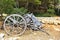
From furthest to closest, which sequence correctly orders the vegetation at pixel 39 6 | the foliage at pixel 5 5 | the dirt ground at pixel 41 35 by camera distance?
the vegetation at pixel 39 6 → the foliage at pixel 5 5 → the dirt ground at pixel 41 35

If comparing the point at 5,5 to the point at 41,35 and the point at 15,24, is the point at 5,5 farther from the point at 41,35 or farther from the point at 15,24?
the point at 41,35

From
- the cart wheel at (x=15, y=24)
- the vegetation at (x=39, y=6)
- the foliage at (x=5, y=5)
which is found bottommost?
the vegetation at (x=39, y=6)

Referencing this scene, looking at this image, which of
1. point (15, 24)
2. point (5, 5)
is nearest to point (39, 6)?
point (5, 5)

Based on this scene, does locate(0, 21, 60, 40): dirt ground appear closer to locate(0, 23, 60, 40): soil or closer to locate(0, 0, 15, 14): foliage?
locate(0, 23, 60, 40): soil

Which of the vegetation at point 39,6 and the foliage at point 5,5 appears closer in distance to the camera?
the foliage at point 5,5

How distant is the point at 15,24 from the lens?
5.68m

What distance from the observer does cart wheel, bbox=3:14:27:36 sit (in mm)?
5637

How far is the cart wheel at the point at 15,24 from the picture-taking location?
5637 millimetres

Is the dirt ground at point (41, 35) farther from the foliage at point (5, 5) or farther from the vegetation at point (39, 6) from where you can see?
the vegetation at point (39, 6)

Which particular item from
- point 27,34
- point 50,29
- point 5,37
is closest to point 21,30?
point 27,34

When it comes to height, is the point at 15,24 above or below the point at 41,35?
above

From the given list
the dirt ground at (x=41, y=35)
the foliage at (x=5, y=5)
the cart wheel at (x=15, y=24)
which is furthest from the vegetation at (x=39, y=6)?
the cart wheel at (x=15, y=24)

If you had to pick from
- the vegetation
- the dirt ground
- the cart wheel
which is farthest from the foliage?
the vegetation

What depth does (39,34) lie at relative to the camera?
18.8 feet
